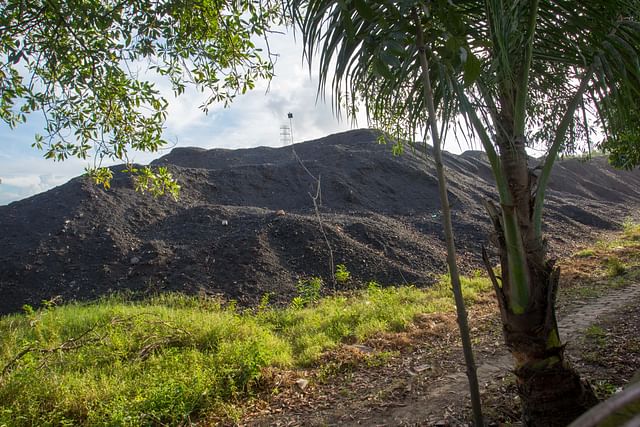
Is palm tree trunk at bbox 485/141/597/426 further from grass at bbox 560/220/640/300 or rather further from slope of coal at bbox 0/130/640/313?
grass at bbox 560/220/640/300

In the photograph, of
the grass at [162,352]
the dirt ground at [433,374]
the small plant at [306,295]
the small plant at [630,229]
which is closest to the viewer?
the dirt ground at [433,374]

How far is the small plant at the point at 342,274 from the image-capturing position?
24.4ft

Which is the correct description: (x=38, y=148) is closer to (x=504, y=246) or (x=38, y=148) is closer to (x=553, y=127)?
(x=504, y=246)

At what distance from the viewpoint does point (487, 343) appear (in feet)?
14.5

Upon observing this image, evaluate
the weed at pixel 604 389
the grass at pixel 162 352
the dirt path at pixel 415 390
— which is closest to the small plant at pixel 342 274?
the grass at pixel 162 352

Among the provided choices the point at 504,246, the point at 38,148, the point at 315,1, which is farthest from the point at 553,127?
the point at 38,148

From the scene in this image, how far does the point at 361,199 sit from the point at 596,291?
8.50 metres

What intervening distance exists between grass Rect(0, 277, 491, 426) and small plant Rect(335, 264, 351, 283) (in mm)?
873

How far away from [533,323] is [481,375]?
1768mm

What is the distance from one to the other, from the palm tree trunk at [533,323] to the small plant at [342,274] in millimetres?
5316

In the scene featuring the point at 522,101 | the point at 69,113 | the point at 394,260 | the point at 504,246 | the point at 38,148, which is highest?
the point at 69,113

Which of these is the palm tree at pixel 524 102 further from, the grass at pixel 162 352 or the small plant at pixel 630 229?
the small plant at pixel 630 229

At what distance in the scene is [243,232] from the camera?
9.23 metres

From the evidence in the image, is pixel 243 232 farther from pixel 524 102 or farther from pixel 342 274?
pixel 524 102
